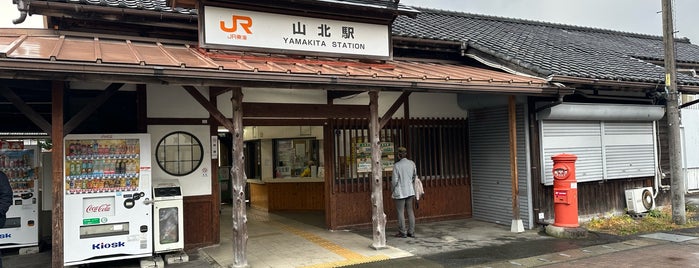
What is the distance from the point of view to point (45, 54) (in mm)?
5188

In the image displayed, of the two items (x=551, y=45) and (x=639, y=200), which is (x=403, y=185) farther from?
(x=551, y=45)

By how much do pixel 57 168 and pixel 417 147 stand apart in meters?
6.32

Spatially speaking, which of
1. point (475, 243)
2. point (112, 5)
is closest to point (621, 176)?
point (475, 243)

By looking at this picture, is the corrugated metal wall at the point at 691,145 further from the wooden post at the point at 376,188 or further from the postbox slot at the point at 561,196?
the wooden post at the point at 376,188

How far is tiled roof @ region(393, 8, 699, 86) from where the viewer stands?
9.28 meters

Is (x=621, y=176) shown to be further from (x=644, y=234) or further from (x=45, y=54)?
(x=45, y=54)

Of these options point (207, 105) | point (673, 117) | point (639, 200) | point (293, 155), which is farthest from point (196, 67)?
point (639, 200)

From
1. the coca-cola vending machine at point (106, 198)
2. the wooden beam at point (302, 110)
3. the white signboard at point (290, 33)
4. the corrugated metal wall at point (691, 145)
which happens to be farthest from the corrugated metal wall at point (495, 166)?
the corrugated metal wall at point (691, 145)

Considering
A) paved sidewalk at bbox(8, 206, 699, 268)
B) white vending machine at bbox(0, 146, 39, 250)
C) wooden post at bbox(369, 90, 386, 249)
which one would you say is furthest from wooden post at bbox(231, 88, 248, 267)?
white vending machine at bbox(0, 146, 39, 250)

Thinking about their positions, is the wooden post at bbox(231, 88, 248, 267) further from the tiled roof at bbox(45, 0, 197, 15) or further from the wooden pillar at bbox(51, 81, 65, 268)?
the tiled roof at bbox(45, 0, 197, 15)

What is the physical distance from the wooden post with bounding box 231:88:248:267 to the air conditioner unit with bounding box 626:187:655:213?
807 cm

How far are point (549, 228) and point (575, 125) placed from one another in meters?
2.21

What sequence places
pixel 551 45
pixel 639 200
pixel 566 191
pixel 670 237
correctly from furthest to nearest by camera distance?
pixel 551 45
pixel 639 200
pixel 566 191
pixel 670 237

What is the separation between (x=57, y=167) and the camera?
19.1ft
